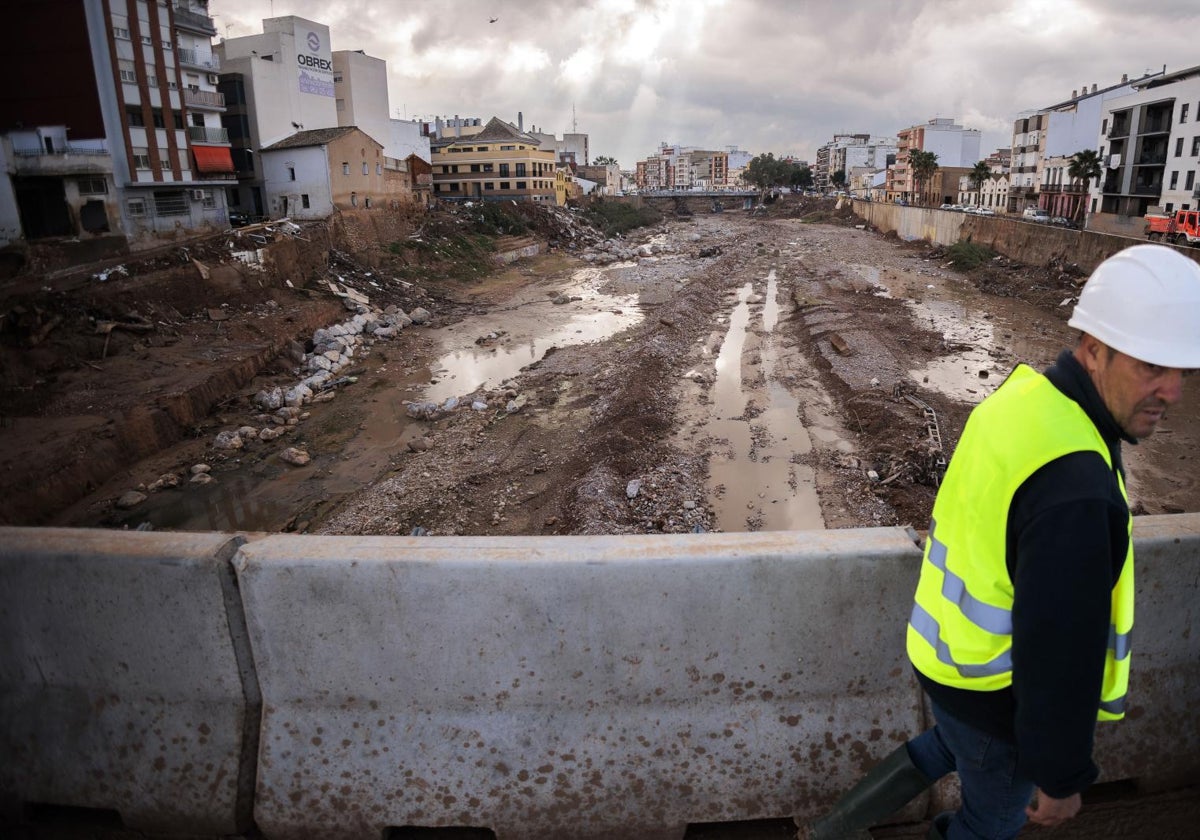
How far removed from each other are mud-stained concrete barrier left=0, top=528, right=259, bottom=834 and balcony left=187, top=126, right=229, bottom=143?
3178 centimetres

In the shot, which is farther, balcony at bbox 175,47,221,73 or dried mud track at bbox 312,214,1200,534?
balcony at bbox 175,47,221,73

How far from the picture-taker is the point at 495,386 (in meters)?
18.2

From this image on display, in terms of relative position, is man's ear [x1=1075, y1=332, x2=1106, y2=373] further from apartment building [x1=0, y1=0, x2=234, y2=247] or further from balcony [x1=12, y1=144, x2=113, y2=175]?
balcony [x1=12, y1=144, x2=113, y2=175]

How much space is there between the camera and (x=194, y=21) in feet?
101

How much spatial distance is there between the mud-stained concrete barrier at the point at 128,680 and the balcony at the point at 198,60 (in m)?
34.7

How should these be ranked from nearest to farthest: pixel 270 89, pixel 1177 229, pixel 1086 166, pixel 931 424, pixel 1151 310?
pixel 1151 310 < pixel 931 424 < pixel 1177 229 < pixel 270 89 < pixel 1086 166

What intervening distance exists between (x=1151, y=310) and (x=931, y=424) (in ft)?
41.2

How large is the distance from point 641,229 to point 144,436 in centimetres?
6222

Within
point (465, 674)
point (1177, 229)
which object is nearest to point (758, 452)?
point (465, 674)

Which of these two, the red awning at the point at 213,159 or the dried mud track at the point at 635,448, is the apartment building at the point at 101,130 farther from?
the dried mud track at the point at 635,448

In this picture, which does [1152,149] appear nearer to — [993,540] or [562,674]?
[993,540]

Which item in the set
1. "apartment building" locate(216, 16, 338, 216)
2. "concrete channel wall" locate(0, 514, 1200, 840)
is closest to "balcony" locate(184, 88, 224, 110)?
"apartment building" locate(216, 16, 338, 216)

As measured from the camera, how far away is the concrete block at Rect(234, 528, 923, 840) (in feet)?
8.19

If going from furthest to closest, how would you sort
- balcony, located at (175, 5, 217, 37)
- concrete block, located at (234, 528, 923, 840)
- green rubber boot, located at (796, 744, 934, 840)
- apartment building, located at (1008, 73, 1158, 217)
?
apartment building, located at (1008, 73, 1158, 217), balcony, located at (175, 5, 217, 37), concrete block, located at (234, 528, 923, 840), green rubber boot, located at (796, 744, 934, 840)
